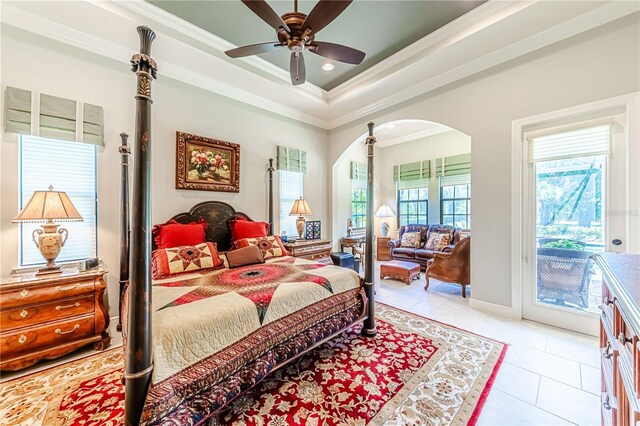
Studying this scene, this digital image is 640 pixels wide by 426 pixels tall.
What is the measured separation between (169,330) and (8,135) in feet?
8.92

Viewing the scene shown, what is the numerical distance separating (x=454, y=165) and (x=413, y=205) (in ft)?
4.66


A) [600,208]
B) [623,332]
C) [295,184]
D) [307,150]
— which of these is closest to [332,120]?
[307,150]

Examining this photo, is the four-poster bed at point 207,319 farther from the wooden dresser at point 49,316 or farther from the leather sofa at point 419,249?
the leather sofa at point 419,249

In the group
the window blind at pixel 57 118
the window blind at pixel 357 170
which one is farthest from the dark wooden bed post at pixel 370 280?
the window blind at pixel 357 170

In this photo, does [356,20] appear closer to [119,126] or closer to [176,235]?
[119,126]

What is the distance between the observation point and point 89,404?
5.43 ft

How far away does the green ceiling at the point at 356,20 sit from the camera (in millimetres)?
2471

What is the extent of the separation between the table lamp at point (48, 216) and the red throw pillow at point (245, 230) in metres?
1.66

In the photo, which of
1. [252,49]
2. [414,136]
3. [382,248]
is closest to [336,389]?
[252,49]

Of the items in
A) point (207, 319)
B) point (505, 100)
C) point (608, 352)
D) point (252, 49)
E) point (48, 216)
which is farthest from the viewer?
point (505, 100)

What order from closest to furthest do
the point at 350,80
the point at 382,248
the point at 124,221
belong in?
the point at 124,221 → the point at 350,80 → the point at 382,248

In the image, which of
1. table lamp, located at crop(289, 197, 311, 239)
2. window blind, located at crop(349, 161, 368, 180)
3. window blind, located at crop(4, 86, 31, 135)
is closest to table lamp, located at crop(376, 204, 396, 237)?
window blind, located at crop(349, 161, 368, 180)

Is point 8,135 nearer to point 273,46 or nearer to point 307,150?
point 273,46

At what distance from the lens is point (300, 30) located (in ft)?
6.58
